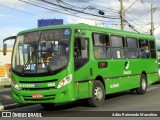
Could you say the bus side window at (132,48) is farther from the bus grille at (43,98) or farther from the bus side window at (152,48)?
the bus grille at (43,98)

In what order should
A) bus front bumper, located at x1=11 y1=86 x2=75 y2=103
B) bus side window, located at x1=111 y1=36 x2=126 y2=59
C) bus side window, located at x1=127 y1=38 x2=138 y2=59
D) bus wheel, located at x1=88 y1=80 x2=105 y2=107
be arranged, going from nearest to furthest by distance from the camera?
bus front bumper, located at x1=11 y1=86 x2=75 y2=103 < bus wheel, located at x1=88 y1=80 x2=105 y2=107 < bus side window, located at x1=111 y1=36 x2=126 y2=59 < bus side window, located at x1=127 y1=38 x2=138 y2=59

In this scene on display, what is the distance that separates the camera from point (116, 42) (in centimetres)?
1647

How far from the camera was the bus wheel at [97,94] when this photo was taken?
45.9ft

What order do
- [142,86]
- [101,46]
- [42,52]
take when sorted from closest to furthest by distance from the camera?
[42,52], [101,46], [142,86]

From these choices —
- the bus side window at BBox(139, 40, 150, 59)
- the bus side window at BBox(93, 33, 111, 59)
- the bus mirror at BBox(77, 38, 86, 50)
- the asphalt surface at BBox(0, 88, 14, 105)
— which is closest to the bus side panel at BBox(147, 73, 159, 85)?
the bus side window at BBox(139, 40, 150, 59)

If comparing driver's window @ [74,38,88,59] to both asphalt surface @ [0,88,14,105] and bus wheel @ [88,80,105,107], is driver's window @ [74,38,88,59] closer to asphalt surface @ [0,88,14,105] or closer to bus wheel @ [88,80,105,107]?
bus wheel @ [88,80,105,107]

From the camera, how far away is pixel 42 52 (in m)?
13.0

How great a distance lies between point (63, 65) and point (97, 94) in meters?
2.26

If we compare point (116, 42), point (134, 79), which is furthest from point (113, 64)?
point (134, 79)

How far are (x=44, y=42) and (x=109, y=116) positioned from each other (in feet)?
11.0

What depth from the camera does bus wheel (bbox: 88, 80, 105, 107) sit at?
14.0 m

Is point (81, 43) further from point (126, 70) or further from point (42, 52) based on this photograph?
point (126, 70)

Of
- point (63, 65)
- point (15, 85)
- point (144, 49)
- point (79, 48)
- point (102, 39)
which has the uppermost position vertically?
point (102, 39)

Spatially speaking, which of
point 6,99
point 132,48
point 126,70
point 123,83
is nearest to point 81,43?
point 123,83
